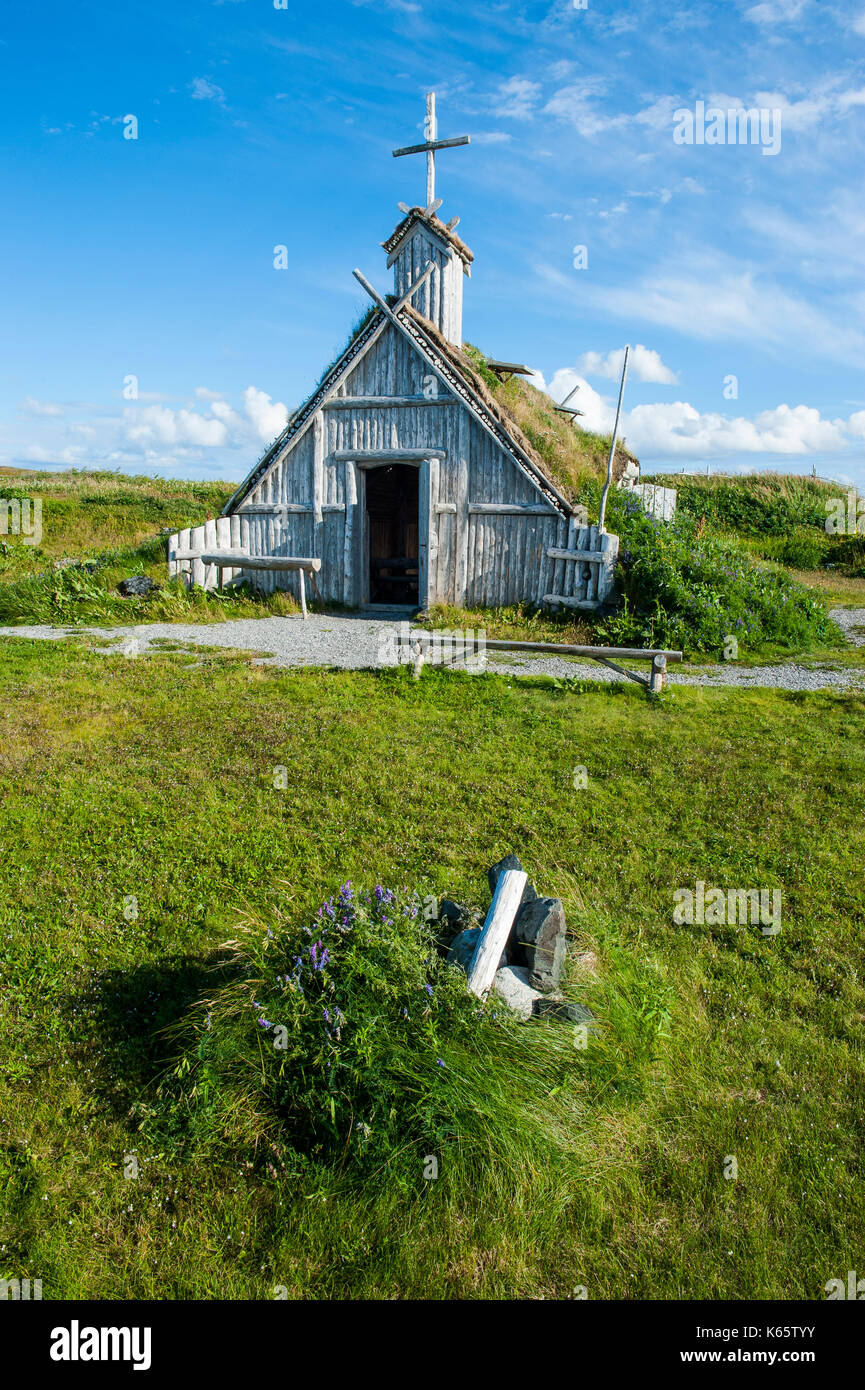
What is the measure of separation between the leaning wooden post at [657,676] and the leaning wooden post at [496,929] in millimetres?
7417

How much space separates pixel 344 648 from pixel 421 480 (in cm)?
537

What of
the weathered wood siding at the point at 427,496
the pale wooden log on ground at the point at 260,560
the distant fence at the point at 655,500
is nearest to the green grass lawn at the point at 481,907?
the weathered wood siding at the point at 427,496

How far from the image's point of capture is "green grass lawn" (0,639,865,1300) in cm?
335

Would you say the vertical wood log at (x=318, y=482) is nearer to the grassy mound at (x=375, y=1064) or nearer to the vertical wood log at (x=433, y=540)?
the vertical wood log at (x=433, y=540)

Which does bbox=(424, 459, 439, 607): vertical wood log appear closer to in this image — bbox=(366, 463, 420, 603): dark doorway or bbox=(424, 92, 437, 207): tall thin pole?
bbox=(366, 463, 420, 603): dark doorway

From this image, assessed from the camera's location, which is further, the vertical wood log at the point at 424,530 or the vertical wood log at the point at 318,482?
the vertical wood log at the point at 318,482

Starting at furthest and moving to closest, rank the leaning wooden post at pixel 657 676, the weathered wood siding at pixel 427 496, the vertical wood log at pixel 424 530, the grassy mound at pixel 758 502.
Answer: the grassy mound at pixel 758 502
the vertical wood log at pixel 424 530
the weathered wood siding at pixel 427 496
the leaning wooden post at pixel 657 676

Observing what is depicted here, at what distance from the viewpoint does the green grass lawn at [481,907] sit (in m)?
3.35

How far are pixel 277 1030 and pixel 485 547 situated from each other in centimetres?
1447

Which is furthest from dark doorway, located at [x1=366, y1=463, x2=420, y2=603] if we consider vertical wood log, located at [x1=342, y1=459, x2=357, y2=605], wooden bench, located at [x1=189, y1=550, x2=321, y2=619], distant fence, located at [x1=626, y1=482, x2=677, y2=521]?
distant fence, located at [x1=626, y1=482, x2=677, y2=521]

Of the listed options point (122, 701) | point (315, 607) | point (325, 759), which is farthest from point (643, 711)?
point (315, 607)

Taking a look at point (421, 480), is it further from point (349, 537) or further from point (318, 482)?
point (318, 482)

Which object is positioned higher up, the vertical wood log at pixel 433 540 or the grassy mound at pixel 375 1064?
the vertical wood log at pixel 433 540

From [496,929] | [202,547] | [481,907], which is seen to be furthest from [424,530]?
[496,929]
